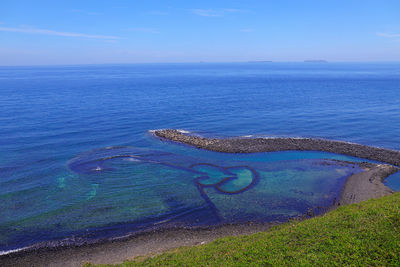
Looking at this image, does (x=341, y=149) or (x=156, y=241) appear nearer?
(x=156, y=241)

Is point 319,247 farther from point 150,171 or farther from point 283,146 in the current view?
point 283,146

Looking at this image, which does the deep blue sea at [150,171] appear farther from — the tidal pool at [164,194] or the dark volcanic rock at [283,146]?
the dark volcanic rock at [283,146]

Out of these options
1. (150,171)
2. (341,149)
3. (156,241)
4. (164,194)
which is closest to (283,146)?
(341,149)

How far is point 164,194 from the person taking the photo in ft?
135

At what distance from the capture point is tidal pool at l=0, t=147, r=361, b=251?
33.6 m

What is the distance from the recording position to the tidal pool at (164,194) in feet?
110

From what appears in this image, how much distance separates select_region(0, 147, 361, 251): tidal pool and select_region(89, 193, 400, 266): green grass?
921cm

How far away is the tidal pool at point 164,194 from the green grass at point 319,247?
9.21 metres

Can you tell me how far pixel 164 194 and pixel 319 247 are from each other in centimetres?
2553

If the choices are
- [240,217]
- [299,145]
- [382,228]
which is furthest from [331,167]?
[382,228]

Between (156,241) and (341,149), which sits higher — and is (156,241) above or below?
below

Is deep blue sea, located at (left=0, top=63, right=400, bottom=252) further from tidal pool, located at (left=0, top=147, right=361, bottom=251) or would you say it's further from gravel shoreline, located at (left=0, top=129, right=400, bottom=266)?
gravel shoreline, located at (left=0, top=129, right=400, bottom=266)

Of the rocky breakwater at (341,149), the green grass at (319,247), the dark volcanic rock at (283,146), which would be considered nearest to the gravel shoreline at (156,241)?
the rocky breakwater at (341,149)

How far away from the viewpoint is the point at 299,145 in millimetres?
61562
